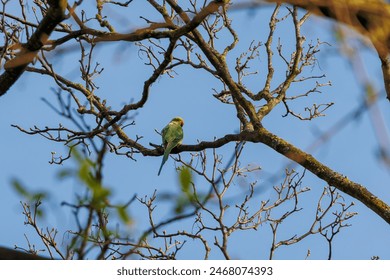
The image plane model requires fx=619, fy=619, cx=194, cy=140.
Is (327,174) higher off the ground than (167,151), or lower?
lower

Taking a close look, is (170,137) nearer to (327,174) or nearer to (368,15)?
(327,174)

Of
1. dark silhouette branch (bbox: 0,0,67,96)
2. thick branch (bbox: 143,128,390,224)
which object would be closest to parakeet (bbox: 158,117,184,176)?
thick branch (bbox: 143,128,390,224)

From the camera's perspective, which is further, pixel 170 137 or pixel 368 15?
pixel 170 137

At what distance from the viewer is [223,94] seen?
7234mm

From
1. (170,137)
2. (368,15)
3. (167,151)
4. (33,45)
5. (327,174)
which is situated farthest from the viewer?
(170,137)

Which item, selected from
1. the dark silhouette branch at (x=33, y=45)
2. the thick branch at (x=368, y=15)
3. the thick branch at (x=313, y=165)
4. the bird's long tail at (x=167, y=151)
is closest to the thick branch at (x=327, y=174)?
the thick branch at (x=313, y=165)

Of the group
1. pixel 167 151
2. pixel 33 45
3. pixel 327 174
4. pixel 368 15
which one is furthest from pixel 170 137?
pixel 368 15

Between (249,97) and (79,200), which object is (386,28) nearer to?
(79,200)

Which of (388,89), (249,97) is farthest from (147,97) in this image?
(388,89)

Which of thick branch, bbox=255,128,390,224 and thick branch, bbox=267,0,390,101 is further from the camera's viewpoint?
thick branch, bbox=255,128,390,224

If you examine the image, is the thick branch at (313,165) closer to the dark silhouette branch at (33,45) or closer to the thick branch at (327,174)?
the thick branch at (327,174)

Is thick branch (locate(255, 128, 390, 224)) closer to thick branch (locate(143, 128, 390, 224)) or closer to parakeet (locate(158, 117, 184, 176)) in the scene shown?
thick branch (locate(143, 128, 390, 224))

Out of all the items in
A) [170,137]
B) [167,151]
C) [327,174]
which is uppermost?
[170,137]

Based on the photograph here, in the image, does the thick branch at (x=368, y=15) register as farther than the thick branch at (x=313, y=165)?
No
